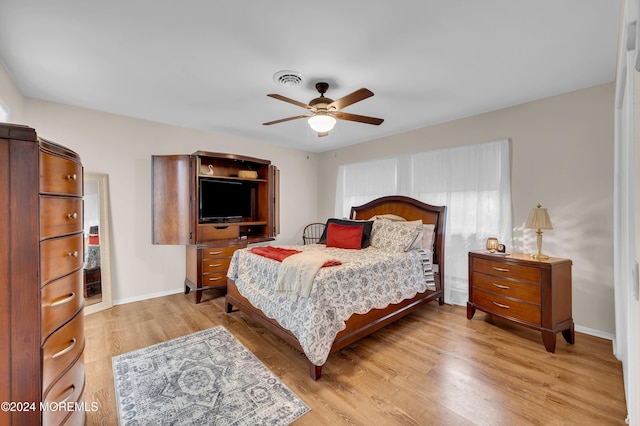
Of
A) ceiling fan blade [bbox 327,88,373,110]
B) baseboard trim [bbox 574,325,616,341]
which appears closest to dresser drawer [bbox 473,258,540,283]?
baseboard trim [bbox 574,325,616,341]

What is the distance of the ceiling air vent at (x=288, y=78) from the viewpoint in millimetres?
A: 2428

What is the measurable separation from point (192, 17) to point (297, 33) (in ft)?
2.22

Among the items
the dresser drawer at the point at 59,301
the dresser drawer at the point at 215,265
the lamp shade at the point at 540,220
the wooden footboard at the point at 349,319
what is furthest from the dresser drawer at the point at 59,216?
the lamp shade at the point at 540,220

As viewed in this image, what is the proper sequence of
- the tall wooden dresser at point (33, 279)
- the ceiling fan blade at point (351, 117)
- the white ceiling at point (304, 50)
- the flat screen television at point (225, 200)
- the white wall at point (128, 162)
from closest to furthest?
the tall wooden dresser at point (33, 279)
the white ceiling at point (304, 50)
the ceiling fan blade at point (351, 117)
the white wall at point (128, 162)
the flat screen television at point (225, 200)

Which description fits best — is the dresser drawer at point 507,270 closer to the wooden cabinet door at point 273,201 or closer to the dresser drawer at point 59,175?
the wooden cabinet door at point 273,201

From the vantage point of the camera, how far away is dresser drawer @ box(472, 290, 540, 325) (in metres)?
2.54

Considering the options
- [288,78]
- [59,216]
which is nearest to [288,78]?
[288,78]

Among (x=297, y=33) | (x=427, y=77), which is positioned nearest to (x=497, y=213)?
(x=427, y=77)

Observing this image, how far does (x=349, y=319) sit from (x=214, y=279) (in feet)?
7.22

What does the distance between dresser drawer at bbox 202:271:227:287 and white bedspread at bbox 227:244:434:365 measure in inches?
26.2

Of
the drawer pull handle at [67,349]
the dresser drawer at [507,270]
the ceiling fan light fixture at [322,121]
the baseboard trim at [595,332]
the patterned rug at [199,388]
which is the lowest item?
the patterned rug at [199,388]

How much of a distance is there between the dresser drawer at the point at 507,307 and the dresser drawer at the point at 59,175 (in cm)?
355

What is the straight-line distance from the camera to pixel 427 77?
2541mm

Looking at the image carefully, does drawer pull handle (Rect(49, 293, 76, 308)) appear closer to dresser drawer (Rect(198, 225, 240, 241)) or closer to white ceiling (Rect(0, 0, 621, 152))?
white ceiling (Rect(0, 0, 621, 152))
